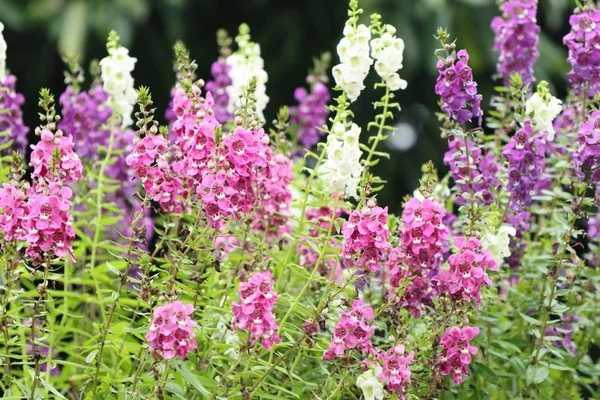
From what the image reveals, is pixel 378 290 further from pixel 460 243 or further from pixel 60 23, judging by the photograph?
pixel 60 23

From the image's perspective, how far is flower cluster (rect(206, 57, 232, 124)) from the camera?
5516 mm

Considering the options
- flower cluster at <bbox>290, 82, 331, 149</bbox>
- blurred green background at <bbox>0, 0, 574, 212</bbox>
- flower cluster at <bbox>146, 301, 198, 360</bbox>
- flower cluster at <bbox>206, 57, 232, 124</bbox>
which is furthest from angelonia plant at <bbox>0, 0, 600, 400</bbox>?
blurred green background at <bbox>0, 0, 574, 212</bbox>

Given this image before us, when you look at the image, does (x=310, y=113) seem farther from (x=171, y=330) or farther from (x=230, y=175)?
(x=171, y=330)

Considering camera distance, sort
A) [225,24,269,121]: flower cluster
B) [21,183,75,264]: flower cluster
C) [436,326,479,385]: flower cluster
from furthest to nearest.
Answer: [225,24,269,121]: flower cluster → [436,326,479,385]: flower cluster → [21,183,75,264]: flower cluster

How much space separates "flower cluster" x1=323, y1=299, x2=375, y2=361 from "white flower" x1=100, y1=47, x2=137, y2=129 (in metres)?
1.88

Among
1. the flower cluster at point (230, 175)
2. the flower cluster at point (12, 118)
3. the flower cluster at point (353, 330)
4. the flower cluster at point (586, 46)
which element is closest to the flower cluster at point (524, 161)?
the flower cluster at point (586, 46)

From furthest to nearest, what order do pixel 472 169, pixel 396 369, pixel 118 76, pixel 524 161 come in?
pixel 118 76 → pixel 472 169 → pixel 524 161 → pixel 396 369

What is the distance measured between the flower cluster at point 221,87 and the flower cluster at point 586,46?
5.79 feet

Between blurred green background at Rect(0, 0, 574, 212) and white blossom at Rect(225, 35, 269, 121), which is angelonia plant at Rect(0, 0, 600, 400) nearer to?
white blossom at Rect(225, 35, 269, 121)

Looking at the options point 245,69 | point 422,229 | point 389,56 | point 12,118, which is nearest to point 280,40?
point 245,69

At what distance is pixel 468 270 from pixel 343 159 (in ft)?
2.04

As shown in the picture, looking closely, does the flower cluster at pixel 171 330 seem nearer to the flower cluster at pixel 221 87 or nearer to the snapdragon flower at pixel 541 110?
the snapdragon flower at pixel 541 110

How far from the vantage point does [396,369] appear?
3.59 meters

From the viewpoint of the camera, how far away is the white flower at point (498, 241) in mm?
4137
